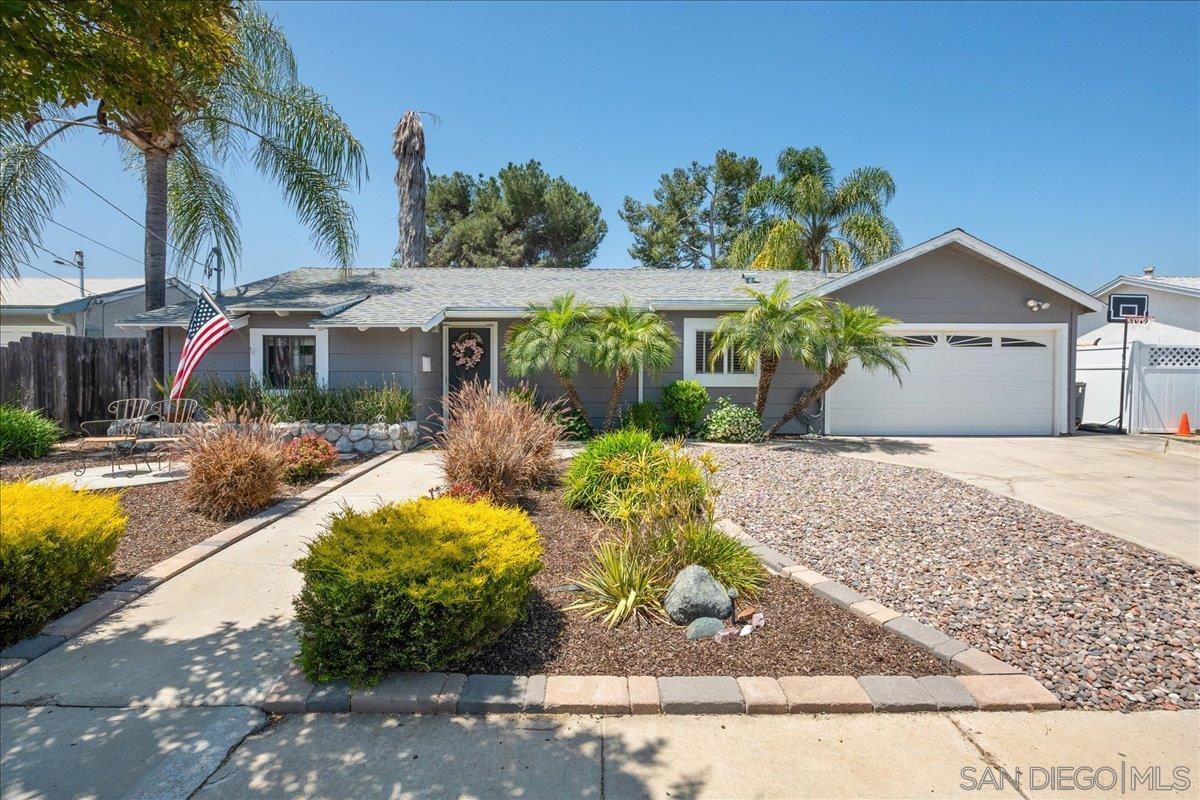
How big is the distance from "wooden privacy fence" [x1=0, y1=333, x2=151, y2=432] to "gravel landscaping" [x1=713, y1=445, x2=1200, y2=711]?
42.0 ft

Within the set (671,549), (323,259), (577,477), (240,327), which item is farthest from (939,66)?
(240,327)

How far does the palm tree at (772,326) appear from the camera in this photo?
965 centimetres

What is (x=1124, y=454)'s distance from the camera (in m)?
9.98

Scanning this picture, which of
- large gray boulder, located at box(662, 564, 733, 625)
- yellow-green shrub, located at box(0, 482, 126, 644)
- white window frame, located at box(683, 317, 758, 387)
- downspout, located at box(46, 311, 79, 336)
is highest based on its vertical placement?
downspout, located at box(46, 311, 79, 336)

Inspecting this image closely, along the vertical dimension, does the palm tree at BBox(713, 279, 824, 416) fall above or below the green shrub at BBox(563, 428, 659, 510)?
above

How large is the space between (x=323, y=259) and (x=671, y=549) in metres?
11.3

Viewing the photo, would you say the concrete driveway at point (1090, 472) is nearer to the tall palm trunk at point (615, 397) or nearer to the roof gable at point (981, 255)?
the roof gable at point (981, 255)

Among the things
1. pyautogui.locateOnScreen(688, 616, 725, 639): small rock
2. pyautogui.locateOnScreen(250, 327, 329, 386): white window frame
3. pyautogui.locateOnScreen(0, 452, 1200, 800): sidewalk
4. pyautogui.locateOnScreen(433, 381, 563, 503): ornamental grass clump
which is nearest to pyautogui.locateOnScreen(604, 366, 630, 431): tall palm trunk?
pyautogui.locateOnScreen(433, 381, 563, 503): ornamental grass clump

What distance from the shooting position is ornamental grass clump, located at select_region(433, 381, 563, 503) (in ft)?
19.7

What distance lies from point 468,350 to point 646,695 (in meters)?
9.95

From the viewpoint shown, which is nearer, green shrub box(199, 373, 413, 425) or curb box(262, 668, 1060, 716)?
curb box(262, 668, 1060, 716)

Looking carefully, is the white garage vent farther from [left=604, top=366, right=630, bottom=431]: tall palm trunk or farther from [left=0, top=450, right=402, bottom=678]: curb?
[left=0, top=450, right=402, bottom=678]: curb

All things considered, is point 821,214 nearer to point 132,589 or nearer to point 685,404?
point 685,404

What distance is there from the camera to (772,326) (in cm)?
980
